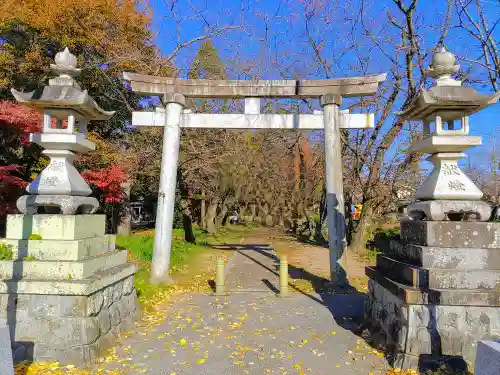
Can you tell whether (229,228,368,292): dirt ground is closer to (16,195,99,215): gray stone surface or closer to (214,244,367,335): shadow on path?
(214,244,367,335): shadow on path

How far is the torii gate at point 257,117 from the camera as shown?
9297 mm

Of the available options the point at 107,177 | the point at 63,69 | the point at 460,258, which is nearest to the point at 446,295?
the point at 460,258

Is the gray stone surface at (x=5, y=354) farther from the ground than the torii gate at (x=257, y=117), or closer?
closer

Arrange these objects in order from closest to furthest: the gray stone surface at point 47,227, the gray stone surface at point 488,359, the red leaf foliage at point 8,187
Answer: the gray stone surface at point 488,359, the gray stone surface at point 47,227, the red leaf foliage at point 8,187

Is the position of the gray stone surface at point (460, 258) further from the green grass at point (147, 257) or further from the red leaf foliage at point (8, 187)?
the red leaf foliage at point (8, 187)

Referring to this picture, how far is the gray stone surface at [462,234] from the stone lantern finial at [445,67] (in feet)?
6.77

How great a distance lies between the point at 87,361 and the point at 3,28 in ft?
48.3

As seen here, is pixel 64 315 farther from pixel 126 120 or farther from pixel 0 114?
pixel 126 120

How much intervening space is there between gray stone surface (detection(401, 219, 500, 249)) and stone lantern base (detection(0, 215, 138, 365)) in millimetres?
4361

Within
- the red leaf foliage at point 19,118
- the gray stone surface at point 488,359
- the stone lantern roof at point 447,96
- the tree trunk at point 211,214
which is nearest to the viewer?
the gray stone surface at point 488,359

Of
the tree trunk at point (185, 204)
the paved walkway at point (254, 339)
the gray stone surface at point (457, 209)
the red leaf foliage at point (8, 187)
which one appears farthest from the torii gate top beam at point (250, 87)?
the tree trunk at point (185, 204)

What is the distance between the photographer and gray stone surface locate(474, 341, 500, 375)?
2574mm

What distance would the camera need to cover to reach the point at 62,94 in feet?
17.6

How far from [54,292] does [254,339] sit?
2899mm
